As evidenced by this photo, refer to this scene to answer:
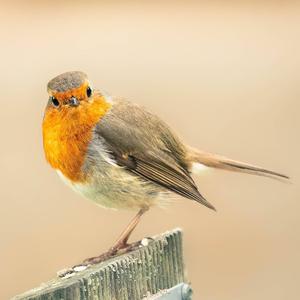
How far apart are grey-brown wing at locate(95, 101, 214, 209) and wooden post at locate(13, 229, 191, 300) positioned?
0.63 metres

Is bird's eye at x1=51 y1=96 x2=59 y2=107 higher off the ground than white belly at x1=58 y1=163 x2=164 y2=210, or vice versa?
bird's eye at x1=51 y1=96 x2=59 y2=107

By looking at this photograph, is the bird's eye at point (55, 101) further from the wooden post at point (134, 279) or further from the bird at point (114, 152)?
the wooden post at point (134, 279)

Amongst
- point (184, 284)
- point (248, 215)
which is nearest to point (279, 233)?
point (248, 215)

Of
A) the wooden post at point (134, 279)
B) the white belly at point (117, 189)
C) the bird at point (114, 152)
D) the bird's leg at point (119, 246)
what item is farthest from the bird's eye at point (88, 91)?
the wooden post at point (134, 279)

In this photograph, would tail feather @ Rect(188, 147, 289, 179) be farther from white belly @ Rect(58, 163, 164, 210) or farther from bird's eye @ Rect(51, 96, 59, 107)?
bird's eye @ Rect(51, 96, 59, 107)

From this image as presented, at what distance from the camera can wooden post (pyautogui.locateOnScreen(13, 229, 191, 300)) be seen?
11.9ft

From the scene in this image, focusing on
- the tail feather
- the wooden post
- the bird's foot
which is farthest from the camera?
the tail feather

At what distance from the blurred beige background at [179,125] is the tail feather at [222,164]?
1.35m

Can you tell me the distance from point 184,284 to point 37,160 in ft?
10.4

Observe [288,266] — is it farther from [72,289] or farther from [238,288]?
[72,289]

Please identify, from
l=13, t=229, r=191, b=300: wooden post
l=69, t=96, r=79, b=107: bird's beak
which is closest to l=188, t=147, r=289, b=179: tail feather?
l=69, t=96, r=79, b=107: bird's beak

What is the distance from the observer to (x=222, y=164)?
5223 mm

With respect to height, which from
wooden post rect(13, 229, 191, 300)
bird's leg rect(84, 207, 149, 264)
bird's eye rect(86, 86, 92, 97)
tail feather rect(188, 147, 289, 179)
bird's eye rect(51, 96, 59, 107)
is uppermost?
bird's eye rect(86, 86, 92, 97)

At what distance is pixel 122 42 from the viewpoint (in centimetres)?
848
